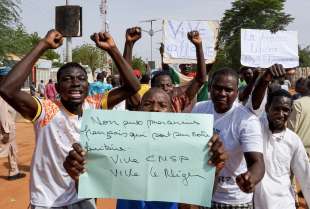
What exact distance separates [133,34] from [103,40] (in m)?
0.52

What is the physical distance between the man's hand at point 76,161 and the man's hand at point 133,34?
4.63 ft

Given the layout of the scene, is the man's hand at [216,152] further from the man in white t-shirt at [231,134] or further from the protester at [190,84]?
the protester at [190,84]

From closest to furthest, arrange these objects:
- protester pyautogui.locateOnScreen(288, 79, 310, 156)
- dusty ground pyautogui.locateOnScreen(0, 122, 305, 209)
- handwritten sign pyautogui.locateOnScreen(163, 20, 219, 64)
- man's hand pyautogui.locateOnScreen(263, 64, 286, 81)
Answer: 1. man's hand pyautogui.locateOnScreen(263, 64, 286, 81)
2. protester pyautogui.locateOnScreen(288, 79, 310, 156)
3. handwritten sign pyautogui.locateOnScreen(163, 20, 219, 64)
4. dusty ground pyautogui.locateOnScreen(0, 122, 305, 209)

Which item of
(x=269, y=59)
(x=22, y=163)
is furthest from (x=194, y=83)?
(x=22, y=163)

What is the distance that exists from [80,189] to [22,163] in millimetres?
7199

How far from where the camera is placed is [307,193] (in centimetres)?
349

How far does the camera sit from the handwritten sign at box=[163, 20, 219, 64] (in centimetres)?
584

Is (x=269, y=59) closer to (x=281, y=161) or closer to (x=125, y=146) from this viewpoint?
(x=281, y=161)

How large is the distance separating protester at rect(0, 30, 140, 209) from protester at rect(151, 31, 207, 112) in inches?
57.1

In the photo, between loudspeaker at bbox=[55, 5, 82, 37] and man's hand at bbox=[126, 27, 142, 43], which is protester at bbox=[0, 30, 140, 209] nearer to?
man's hand at bbox=[126, 27, 142, 43]

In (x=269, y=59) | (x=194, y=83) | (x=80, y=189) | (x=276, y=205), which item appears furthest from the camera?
(x=269, y=59)

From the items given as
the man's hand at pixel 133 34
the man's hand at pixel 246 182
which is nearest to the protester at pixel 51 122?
the man's hand at pixel 133 34

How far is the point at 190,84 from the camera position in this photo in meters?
4.53

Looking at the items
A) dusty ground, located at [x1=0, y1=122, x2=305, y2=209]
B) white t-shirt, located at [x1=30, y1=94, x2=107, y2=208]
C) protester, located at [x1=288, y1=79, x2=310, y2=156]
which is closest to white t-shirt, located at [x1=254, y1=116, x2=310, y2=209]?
white t-shirt, located at [x1=30, y1=94, x2=107, y2=208]
